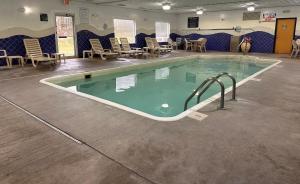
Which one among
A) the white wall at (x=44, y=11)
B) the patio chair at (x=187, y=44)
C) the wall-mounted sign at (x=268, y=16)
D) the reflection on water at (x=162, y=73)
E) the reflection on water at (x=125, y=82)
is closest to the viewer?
the reflection on water at (x=125, y=82)

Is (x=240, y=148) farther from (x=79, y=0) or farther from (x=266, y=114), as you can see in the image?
(x=79, y=0)

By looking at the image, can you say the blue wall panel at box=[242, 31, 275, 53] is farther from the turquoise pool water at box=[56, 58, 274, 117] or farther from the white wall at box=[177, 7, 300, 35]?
the turquoise pool water at box=[56, 58, 274, 117]

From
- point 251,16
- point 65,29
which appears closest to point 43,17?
point 65,29

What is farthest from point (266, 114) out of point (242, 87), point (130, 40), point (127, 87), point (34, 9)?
point (130, 40)

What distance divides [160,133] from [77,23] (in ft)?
30.2

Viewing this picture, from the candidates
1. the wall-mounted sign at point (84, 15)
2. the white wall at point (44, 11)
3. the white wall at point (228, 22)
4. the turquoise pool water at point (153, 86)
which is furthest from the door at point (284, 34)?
the wall-mounted sign at point (84, 15)

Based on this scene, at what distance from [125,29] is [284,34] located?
28.8ft

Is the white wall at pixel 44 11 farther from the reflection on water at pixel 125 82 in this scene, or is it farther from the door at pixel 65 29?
the reflection on water at pixel 125 82

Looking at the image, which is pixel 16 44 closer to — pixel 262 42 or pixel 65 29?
pixel 65 29

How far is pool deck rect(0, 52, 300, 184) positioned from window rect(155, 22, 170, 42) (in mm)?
12377

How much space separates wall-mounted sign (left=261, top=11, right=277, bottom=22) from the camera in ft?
43.2

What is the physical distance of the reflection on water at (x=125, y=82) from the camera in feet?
21.2

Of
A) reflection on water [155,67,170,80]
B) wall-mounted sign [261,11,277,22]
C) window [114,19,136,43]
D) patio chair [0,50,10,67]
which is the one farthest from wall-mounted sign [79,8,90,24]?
wall-mounted sign [261,11,277,22]

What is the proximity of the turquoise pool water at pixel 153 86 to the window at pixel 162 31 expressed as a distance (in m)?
6.58
